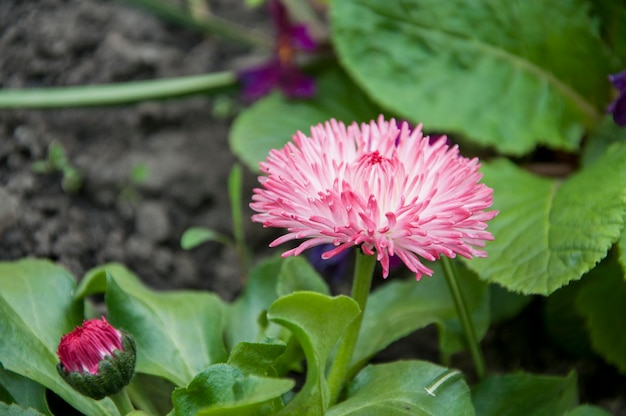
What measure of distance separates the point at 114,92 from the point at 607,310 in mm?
1039

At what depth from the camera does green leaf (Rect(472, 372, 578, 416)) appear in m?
0.87

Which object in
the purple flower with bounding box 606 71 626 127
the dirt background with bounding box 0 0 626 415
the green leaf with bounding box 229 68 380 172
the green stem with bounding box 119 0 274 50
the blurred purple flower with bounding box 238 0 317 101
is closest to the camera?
the purple flower with bounding box 606 71 626 127

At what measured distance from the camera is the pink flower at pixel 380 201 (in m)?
0.71

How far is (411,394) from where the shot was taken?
787 millimetres

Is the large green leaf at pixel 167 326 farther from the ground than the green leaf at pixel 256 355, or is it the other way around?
the green leaf at pixel 256 355

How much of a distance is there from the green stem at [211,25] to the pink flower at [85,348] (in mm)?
1070

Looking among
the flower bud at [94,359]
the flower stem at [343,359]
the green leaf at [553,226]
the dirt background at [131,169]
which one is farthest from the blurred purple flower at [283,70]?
the flower bud at [94,359]

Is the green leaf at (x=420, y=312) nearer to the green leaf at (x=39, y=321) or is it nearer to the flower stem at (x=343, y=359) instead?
the flower stem at (x=343, y=359)

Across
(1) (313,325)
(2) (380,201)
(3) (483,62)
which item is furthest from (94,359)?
(3) (483,62)

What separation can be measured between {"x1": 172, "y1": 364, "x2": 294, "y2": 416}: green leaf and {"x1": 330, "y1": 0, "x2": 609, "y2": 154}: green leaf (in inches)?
28.4

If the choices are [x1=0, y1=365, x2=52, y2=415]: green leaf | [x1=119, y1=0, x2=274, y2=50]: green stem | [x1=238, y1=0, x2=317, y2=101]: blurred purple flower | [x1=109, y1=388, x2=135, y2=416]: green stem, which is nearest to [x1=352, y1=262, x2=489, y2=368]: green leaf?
[x1=109, y1=388, x2=135, y2=416]: green stem

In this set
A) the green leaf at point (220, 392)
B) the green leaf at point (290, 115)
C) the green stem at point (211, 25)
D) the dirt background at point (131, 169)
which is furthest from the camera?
the green stem at point (211, 25)

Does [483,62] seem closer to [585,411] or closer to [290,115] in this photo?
[290,115]

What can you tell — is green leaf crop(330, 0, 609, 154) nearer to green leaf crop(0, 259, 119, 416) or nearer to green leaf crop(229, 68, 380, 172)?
green leaf crop(229, 68, 380, 172)
